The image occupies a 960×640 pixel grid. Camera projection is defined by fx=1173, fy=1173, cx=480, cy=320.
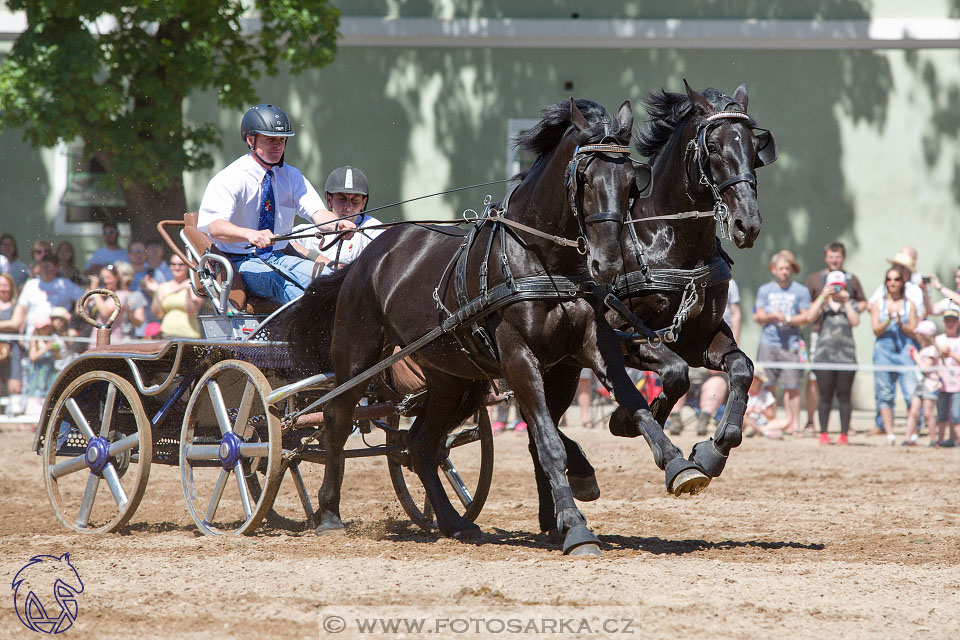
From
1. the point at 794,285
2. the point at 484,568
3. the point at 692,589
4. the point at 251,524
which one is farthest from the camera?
the point at 794,285

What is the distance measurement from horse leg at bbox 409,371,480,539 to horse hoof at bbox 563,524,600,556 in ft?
3.97

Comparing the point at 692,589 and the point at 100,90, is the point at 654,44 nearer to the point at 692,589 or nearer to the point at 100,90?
the point at 100,90

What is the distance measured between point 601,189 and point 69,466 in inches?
151

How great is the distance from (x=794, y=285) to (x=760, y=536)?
679 centimetres

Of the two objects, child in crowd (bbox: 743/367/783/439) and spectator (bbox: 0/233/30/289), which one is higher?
spectator (bbox: 0/233/30/289)

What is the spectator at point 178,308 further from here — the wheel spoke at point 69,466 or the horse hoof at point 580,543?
the horse hoof at point 580,543

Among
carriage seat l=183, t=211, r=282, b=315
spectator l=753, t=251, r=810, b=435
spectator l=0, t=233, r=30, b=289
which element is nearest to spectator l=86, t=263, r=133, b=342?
spectator l=0, t=233, r=30, b=289

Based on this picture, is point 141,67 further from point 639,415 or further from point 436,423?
point 639,415

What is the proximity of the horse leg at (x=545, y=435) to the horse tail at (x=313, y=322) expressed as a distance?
1692mm

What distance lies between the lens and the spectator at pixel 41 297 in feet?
42.1

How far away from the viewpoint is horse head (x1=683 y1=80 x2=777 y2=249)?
5672 millimetres

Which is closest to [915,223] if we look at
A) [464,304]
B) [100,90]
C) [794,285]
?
[794,285]

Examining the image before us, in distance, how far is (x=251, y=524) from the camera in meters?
6.35

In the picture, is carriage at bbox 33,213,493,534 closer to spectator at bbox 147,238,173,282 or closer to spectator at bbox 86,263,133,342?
spectator at bbox 86,263,133,342
